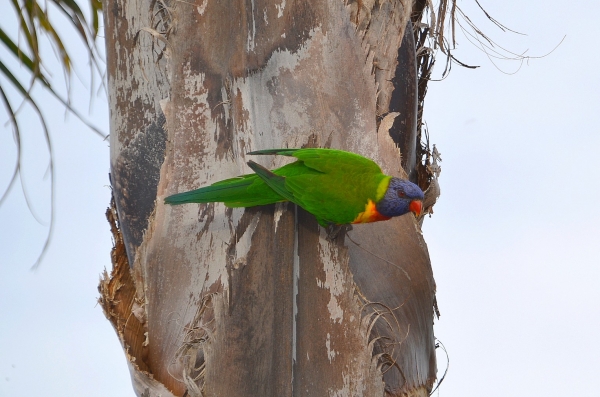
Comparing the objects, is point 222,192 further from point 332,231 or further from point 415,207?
point 415,207

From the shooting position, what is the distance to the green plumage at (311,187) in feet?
5.73

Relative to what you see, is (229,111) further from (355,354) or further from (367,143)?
(355,354)

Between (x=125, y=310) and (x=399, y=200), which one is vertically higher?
(x=399, y=200)

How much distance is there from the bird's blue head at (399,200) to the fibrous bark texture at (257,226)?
89mm

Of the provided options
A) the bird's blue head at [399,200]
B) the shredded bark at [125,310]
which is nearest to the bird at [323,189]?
the bird's blue head at [399,200]

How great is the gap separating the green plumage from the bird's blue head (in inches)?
1.4

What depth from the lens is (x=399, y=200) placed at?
1.87 metres

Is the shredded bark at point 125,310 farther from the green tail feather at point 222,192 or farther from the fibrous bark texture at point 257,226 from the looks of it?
the green tail feather at point 222,192

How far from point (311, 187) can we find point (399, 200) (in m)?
0.28

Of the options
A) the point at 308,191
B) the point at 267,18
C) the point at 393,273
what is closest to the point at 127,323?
the point at 308,191

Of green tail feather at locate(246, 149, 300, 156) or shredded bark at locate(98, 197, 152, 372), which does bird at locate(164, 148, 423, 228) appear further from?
shredded bark at locate(98, 197, 152, 372)

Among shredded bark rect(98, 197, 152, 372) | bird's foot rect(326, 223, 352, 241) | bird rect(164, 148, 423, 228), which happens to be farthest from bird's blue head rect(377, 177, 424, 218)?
shredded bark rect(98, 197, 152, 372)

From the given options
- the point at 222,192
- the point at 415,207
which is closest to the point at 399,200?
the point at 415,207

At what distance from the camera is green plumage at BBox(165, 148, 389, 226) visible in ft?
5.73
